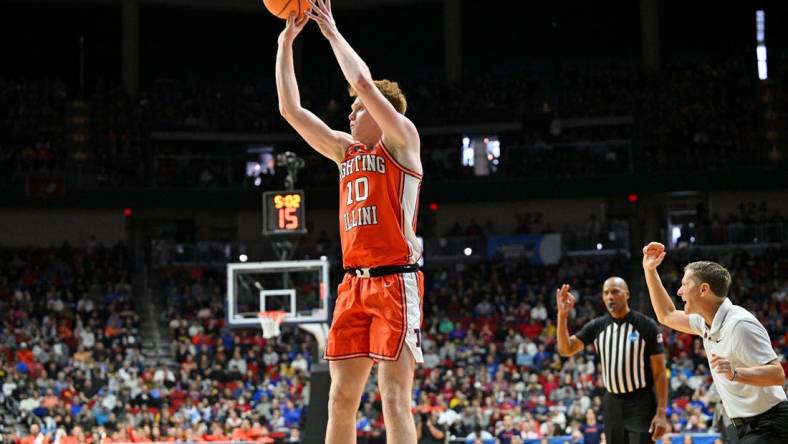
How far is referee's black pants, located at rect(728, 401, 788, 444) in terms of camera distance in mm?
6047

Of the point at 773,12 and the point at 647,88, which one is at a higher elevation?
the point at 773,12

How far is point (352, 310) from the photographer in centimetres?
566

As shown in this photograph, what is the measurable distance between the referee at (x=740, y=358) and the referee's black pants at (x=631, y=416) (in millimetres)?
2106

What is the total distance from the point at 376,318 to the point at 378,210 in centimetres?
58

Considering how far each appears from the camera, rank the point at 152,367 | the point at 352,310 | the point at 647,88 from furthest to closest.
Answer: the point at 647,88
the point at 152,367
the point at 352,310

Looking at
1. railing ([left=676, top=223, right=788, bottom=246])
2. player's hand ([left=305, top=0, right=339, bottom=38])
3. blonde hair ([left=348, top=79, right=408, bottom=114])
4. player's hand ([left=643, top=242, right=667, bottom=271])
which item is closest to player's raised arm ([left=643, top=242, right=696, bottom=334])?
player's hand ([left=643, top=242, right=667, bottom=271])

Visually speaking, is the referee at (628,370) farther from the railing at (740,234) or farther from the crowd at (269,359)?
the railing at (740,234)

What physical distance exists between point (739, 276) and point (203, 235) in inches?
649

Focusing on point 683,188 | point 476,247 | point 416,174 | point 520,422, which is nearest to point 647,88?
point 683,188

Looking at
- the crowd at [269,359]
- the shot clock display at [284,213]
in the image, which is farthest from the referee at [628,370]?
the shot clock display at [284,213]

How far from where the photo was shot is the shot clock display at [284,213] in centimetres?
1919

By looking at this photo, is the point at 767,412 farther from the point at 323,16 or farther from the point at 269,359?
the point at 269,359

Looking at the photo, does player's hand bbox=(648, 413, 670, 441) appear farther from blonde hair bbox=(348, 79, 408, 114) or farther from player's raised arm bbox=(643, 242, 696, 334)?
blonde hair bbox=(348, 79, 408, 114)

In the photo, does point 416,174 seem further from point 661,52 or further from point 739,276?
point 661,52
